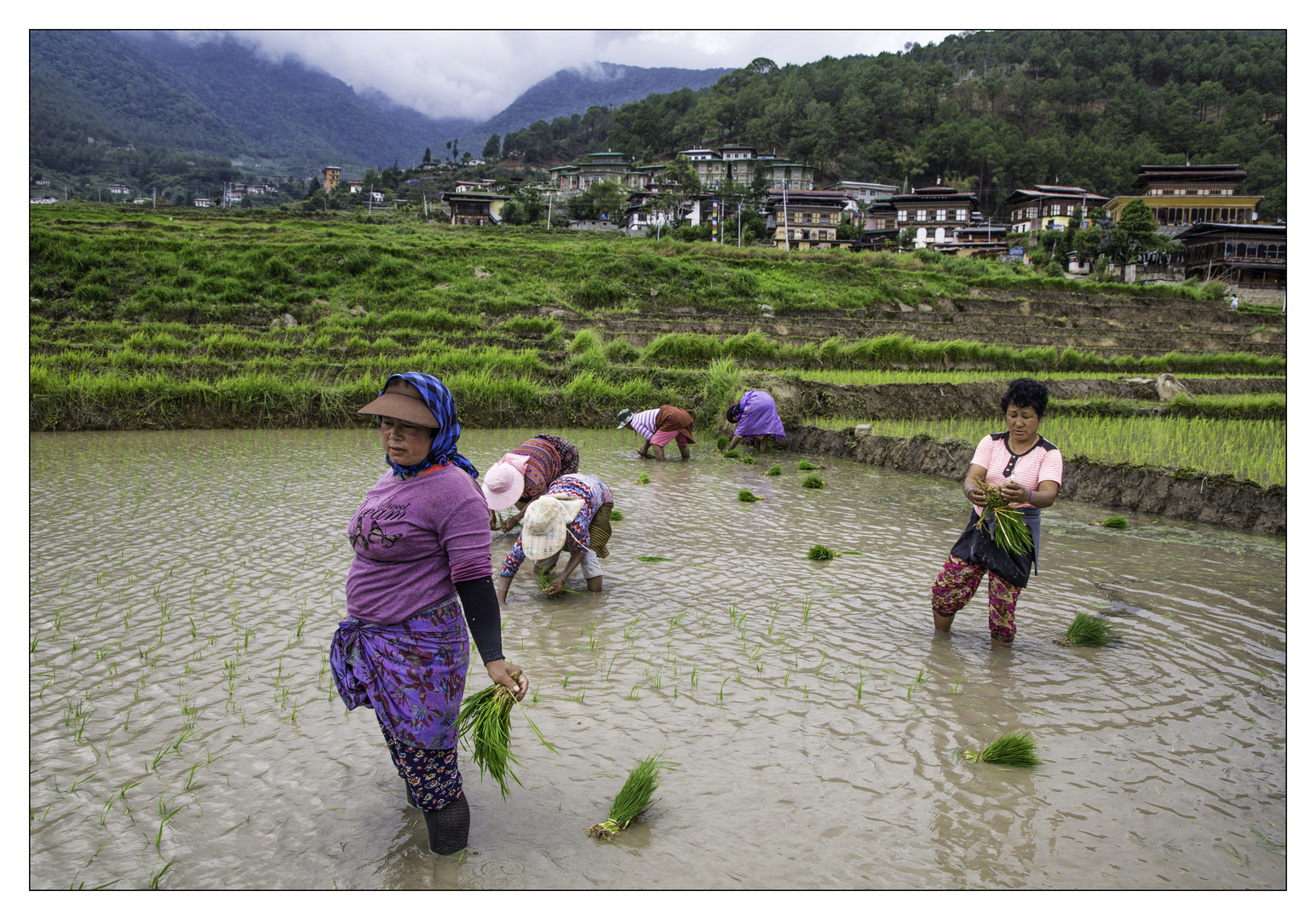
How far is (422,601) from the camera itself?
241cm

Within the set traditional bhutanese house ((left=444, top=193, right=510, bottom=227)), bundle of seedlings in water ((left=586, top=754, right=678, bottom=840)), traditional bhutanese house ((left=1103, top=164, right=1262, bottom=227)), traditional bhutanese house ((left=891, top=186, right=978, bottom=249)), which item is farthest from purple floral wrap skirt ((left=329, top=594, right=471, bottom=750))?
traditional bhutanese house ((left=891, top=186, right=978, bottom=249))

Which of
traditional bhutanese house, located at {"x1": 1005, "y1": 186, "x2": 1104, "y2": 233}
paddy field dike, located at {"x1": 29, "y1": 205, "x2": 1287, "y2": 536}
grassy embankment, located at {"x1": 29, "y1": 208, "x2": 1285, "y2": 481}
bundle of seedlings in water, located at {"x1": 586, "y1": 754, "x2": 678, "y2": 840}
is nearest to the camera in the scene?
bundle of seedlings in water, located at {"x1": 586, "y1": 754, "x2": 678, "y2": 840}

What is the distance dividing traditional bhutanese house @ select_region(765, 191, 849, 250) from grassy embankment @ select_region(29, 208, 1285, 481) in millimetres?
23181

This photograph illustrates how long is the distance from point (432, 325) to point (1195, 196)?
180 feet

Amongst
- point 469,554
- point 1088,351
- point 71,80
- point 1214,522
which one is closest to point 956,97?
point 1088,351

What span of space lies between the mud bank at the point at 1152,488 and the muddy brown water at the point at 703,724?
0.89 m

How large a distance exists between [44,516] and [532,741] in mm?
5712

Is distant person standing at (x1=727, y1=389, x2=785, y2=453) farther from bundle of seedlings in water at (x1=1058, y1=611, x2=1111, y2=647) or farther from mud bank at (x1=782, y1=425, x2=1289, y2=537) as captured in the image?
bundle of seedlings in water at (x1=1058, y1=611, x2=1111, y2=647)

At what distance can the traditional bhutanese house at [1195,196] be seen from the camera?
50.7 m

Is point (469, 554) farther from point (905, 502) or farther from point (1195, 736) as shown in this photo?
point (905, 502)

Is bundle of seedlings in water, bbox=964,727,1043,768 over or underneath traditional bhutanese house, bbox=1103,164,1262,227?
underneath

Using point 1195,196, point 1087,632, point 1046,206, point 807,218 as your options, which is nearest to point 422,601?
point 1087,632

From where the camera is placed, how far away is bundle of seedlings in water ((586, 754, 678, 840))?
8.55ft

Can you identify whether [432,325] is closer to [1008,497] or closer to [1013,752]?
[1008,497]
